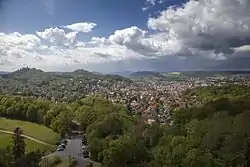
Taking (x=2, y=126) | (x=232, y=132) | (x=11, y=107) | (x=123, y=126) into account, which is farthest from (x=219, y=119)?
(x=11, y=107)

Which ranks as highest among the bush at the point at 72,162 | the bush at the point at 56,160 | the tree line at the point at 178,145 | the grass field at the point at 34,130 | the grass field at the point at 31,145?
the tree line at the point at 178,145

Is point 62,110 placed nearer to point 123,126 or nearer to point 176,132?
point 123,126

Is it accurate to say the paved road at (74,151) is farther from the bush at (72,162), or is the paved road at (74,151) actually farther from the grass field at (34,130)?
the grass field at (34,130)

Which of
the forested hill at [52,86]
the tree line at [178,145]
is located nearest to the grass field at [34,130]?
the tree line at [178,145]

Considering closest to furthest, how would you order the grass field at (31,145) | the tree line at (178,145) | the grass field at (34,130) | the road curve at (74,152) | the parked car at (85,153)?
the tree line at (178,145), the road curve at (74,152), the parked car at (85,153), the grass field at (31,145), the grass field at (34,130)

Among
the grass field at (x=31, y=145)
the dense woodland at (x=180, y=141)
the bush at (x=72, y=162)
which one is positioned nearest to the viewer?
Answer: the dense woodland at (x=180, y=141)

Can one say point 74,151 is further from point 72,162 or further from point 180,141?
point 180,141

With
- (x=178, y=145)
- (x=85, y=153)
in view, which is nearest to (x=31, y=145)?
(x=85, y=153)
